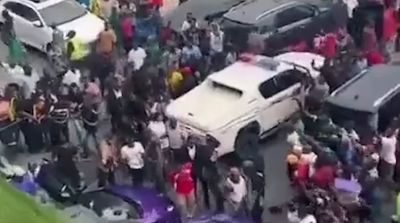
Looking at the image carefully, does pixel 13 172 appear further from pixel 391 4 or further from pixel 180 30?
pixel 391 4

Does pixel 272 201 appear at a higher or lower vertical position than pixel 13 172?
lower

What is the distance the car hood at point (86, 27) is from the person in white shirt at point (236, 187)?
6895mm

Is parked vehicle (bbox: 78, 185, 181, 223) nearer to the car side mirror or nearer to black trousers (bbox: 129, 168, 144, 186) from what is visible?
black trousers (bbox: 129, 168, 144, 186)

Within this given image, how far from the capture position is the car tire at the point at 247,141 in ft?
50.6

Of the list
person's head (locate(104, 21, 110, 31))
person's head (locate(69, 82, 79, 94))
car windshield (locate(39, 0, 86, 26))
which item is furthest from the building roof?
car windshield (locate(39, 0, 86, 26))

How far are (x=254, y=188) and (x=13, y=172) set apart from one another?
134 inches

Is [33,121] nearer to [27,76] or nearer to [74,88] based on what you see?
[74,88]

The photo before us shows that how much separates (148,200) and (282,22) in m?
6.95

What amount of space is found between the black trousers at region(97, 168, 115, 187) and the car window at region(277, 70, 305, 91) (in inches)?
134

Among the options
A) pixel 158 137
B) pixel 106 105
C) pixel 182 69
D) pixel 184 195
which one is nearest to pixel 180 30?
pixel 182 69

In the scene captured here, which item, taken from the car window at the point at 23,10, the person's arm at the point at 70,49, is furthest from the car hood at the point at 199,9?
the car window at the point at 23,10

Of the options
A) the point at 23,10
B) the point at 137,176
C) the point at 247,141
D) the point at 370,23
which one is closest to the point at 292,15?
the point at 370,23

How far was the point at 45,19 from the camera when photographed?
20.3 meters

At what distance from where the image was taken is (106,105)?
1658 centimetres
